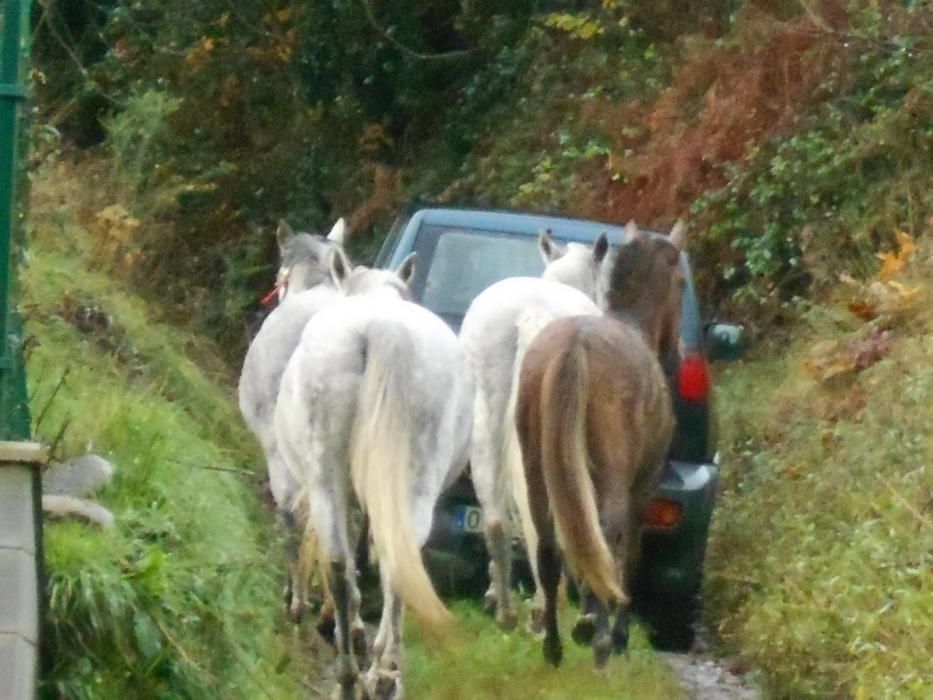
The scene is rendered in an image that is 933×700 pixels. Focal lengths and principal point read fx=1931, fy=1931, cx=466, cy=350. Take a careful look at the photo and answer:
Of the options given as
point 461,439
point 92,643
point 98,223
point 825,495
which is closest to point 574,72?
point 98,223

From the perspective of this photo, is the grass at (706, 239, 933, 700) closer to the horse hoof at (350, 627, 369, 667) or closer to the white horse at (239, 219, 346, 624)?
the horse hoof at (350, 627, 369, 667)

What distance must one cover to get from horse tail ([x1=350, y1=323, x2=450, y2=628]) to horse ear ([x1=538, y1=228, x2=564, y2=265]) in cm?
213

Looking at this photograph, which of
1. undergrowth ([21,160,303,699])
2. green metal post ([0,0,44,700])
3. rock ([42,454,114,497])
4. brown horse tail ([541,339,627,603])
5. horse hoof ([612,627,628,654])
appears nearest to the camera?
green metal post ([0,0,44,700])

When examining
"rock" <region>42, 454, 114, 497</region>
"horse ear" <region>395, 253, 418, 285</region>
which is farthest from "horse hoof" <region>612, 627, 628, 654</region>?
"rock" <region>42, 454, 114, 497</region>

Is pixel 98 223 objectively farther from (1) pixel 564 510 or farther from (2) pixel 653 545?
(1) pixel 564 510

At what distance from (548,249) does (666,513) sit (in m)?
1.38

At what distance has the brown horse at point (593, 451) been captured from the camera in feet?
24.4

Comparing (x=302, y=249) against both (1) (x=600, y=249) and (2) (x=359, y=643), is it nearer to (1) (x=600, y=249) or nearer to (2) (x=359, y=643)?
(1) (x=600, y=249)

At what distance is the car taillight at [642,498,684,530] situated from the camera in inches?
352

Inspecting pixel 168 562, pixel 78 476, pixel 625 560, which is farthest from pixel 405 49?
pixel 168 562

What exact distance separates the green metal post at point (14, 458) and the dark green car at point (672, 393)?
3653mm

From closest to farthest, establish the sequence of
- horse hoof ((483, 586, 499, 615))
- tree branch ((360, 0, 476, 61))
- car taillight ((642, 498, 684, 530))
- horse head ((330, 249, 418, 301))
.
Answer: horse head ((330, 249, 418, 301))
horse hoof ((483, 586, 499, 615))
car taillight ((642, 498, 684, 530))
tree branch ((360, 0, 476, 61))

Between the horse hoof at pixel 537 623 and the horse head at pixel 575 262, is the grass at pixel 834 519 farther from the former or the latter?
the horse head at pixel 575 262

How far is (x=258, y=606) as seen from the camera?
24.4ft
